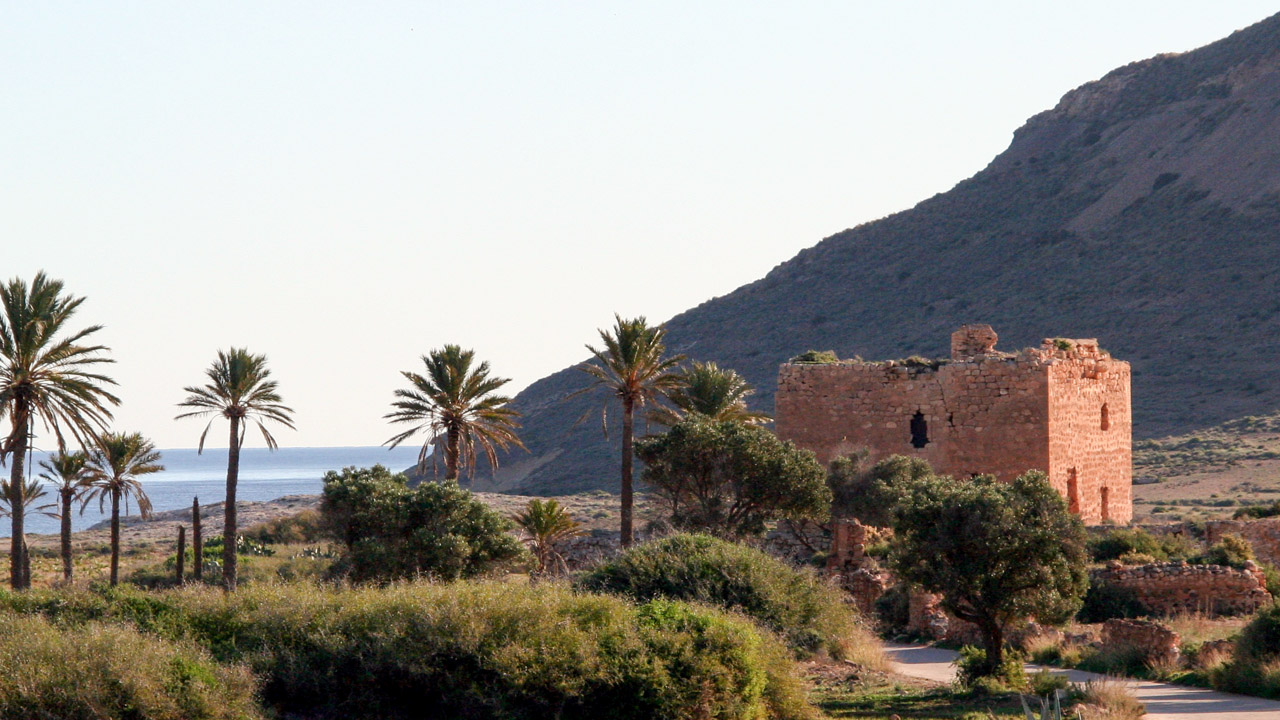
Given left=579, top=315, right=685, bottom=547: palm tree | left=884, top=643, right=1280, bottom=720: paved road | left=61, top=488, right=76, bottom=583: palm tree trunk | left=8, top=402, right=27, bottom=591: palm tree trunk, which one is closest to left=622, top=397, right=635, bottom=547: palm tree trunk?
left=579, top=315, right=685, bottom=547: palm tree

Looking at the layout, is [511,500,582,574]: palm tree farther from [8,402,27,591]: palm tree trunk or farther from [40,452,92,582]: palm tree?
[40,452,92,582]: palm tree

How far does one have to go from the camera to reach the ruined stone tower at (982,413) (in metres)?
29.7

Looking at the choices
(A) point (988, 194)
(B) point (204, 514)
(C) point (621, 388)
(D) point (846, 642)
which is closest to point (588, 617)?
(D) point (846, 642)

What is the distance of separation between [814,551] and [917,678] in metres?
11.1

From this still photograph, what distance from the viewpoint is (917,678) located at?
18047 millimetres

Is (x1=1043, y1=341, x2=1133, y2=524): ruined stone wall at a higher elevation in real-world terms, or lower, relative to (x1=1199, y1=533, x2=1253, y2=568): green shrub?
higher

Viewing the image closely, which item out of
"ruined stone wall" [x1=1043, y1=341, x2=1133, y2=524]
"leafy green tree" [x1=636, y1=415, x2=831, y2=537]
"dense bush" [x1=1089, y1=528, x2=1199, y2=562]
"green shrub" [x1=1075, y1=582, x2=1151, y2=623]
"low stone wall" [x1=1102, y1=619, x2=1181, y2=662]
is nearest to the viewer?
"low stone wall" [x1=1102, y1=619, x2=1181, y2=662]

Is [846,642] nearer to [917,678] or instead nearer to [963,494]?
[917,678]

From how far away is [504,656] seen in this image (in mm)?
14242

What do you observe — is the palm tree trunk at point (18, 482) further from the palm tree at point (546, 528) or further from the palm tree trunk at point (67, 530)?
the palm tree at point (546, 528)

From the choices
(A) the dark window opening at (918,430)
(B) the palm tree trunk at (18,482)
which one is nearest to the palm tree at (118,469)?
(B) the palm tree trunk at (18,482)

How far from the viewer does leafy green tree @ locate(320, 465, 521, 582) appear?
2220 cm

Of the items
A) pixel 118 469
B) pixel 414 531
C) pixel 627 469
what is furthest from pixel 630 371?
pixel 118 469

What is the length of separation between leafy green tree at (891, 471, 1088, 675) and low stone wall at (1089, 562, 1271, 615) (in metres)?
5.57
